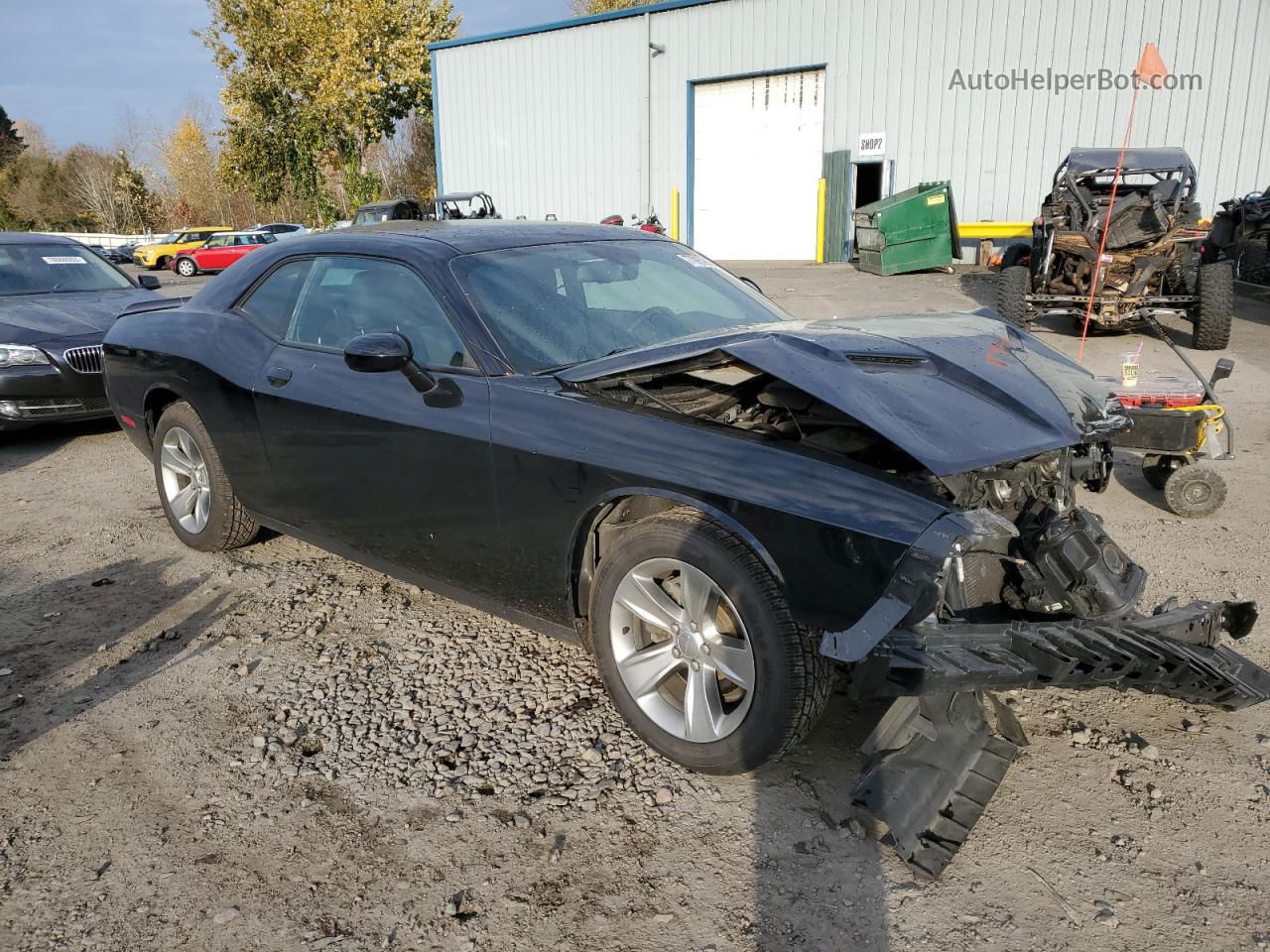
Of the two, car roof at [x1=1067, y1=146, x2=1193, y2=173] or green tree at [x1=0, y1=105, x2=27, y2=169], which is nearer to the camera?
car roof at [x1=1067, y1=146, x2=1193, y2=173]

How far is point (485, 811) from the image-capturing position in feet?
8.68

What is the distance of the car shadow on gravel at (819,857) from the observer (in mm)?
2170

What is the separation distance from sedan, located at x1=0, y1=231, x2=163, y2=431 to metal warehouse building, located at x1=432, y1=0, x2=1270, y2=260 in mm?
15564

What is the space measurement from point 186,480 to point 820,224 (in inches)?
707

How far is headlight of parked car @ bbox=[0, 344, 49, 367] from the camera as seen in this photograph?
21.5 ft

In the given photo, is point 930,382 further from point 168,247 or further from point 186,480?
point 168,247

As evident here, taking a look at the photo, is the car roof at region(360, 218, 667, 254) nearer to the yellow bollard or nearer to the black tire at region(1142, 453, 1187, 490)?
the black tire at region(1142, 453, 1187, 490)

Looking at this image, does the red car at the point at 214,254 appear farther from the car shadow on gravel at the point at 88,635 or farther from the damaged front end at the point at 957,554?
the damaged front end at the point at 957,554

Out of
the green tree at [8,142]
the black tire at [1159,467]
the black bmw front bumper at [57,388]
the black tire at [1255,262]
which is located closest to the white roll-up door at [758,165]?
the black tire at [1255,262]

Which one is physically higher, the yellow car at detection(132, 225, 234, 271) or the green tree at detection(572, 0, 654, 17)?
the green tree at detection(572, 0, 654, 17)

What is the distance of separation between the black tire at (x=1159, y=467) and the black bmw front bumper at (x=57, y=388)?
6788 mm

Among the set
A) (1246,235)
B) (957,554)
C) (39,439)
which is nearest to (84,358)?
(39,439)

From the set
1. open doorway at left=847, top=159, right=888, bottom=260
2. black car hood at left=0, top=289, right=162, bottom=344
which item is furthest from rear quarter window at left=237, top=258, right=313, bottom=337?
open doorway at left=847, top=159, right=888, bottom=260

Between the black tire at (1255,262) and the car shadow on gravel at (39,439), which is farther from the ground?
the black tire at (1255,262)
